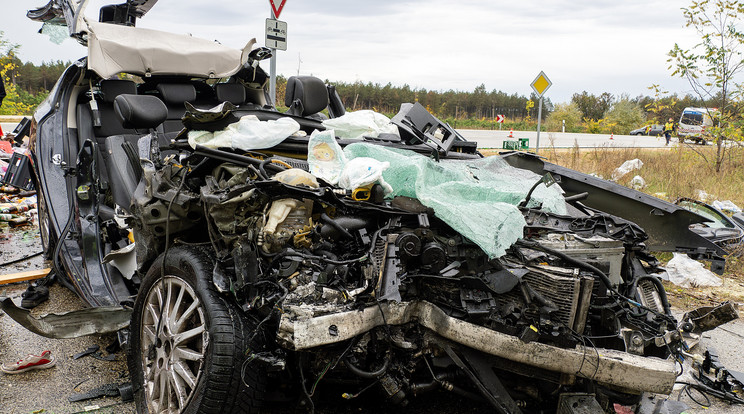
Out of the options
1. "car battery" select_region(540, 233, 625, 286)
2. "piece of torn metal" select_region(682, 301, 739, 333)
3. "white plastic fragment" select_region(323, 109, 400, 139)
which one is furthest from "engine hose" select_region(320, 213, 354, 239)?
"piece of torn metal" select_region(682, 301, 739, 333)

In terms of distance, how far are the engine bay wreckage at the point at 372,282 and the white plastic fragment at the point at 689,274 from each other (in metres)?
2.52

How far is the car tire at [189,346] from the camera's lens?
94.5 inches

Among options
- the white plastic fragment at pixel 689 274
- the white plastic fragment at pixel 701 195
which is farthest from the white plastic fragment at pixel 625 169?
the white plastic fragment at pixel 689 274

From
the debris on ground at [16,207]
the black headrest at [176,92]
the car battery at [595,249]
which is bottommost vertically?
the debris on ground at [16,207]

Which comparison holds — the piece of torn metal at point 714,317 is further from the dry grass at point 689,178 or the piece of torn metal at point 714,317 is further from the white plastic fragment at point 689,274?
the white plastic fragment at point 689,274

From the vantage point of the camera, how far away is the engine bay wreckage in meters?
2.36

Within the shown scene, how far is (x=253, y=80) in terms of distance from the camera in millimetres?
5324

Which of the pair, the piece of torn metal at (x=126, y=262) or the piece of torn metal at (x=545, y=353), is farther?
the piece of torn metal at (x=126, y=262)

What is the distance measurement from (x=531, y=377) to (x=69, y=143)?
3944mm

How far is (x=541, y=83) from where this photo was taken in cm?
1305

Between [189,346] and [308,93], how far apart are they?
2.28m

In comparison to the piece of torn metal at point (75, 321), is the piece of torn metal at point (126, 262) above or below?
above

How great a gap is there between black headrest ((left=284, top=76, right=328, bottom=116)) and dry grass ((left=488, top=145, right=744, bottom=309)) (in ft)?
12.1

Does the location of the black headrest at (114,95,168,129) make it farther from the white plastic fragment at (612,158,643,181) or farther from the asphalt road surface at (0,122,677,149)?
the asphalt road surface at (0,122,677,149)
